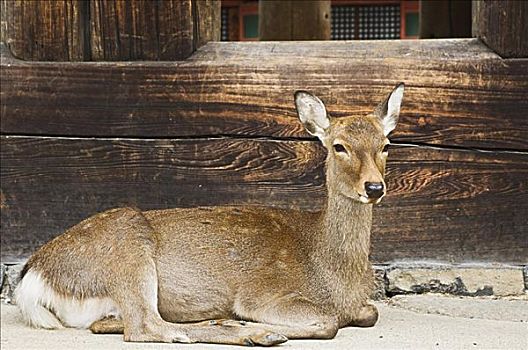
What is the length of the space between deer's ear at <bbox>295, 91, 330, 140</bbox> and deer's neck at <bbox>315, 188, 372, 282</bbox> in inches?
13.8

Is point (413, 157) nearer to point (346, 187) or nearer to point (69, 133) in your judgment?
point (346, 187)

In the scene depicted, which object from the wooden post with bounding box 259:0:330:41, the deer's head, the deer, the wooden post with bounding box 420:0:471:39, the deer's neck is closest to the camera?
the deer's head

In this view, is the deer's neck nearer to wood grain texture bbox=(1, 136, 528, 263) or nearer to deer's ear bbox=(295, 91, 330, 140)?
deer's ear bbox=(295, 91, 330, 140)

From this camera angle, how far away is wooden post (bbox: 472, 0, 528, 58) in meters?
6.78

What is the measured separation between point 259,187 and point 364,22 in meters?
10.4

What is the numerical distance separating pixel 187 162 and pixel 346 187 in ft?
4.32

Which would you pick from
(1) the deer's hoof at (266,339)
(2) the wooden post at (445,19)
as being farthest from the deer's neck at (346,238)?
(2) the wooden post at (445,19)

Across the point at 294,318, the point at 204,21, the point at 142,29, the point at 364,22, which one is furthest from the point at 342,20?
the point at 294,318

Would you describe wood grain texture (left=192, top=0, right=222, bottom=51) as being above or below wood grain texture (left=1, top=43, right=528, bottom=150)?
above

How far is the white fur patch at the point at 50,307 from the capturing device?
20.1 ft

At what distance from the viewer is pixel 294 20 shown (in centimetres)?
1109

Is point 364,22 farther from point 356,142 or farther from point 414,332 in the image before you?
point 414,332

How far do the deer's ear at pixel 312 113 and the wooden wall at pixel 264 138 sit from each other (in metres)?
0.62

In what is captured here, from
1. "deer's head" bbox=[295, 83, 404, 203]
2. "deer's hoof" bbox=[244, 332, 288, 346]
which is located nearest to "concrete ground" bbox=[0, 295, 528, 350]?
"deer's hoof" bbox=[244, 332, 288, 346]
